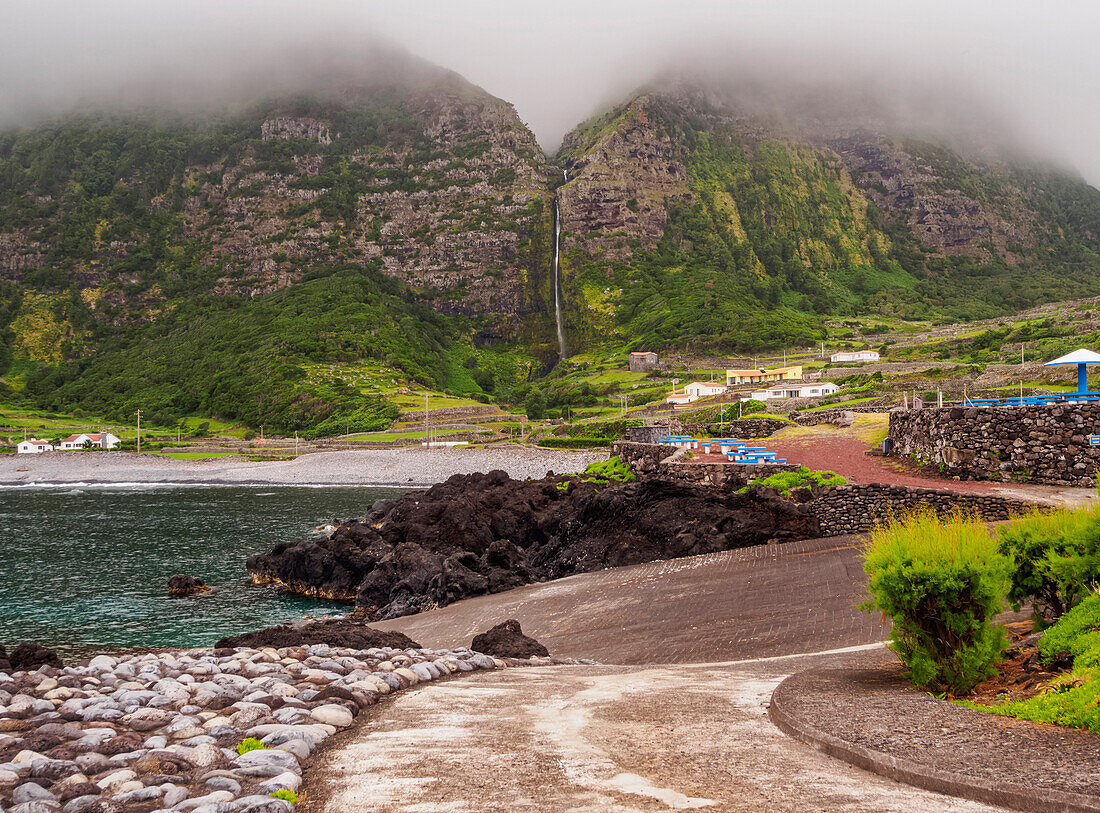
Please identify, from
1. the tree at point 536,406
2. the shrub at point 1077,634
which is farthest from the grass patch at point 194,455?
the shrub at point 1077,634

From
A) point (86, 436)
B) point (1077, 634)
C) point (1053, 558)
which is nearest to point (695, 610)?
point (1053, 558)

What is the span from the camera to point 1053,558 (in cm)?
773

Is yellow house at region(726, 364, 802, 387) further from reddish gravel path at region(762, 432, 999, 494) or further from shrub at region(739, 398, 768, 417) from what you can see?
reddish gravel path at region(762, 432, 999, 494)

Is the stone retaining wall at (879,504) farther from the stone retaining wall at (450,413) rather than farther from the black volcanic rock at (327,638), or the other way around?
the stone retaining wall at (450,413)

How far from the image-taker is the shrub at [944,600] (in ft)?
22.7

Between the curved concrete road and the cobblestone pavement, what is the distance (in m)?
0.01

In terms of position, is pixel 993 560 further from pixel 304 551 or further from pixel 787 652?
pixel 304 551

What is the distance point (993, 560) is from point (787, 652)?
16.6ft

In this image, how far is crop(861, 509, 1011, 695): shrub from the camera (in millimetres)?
6906

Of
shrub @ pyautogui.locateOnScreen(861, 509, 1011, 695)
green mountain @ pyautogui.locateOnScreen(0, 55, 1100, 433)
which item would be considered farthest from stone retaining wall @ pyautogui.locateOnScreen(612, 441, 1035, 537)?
green mountain @ pyautogui.locateOnScreen(0, 55, 1100, 433)

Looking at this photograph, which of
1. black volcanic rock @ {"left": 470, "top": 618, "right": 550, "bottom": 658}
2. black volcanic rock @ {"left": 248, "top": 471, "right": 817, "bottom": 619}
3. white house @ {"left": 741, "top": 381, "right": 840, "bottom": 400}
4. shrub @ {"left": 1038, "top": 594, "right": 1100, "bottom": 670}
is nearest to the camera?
shrub @ {"left": 1038, "top": 594, "right": 1100, "bottom": 670}

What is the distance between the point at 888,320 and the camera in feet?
513

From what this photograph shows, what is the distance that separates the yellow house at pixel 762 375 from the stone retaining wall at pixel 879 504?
75321mm

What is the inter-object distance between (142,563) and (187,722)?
→ 30.6 meters
